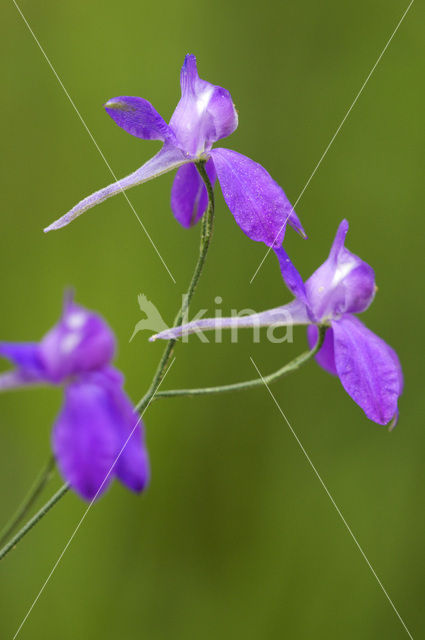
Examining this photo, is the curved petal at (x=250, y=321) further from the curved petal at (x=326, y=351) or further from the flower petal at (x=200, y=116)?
the flower petal at (x=200, y=116)

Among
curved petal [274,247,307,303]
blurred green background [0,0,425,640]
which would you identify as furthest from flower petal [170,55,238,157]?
blurred green background [0,0,425,640]

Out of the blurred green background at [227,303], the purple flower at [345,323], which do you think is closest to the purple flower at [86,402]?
the purple flower at [345,323]

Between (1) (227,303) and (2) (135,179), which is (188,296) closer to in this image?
(2) (135,179)

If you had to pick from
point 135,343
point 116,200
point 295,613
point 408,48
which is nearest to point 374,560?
point 295,613

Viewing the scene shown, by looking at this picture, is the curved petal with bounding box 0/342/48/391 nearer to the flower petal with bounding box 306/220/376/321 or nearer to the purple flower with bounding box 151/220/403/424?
the purple flower with bounding box 151/220/403/424

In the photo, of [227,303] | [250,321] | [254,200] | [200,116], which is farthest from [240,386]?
[227,303]
